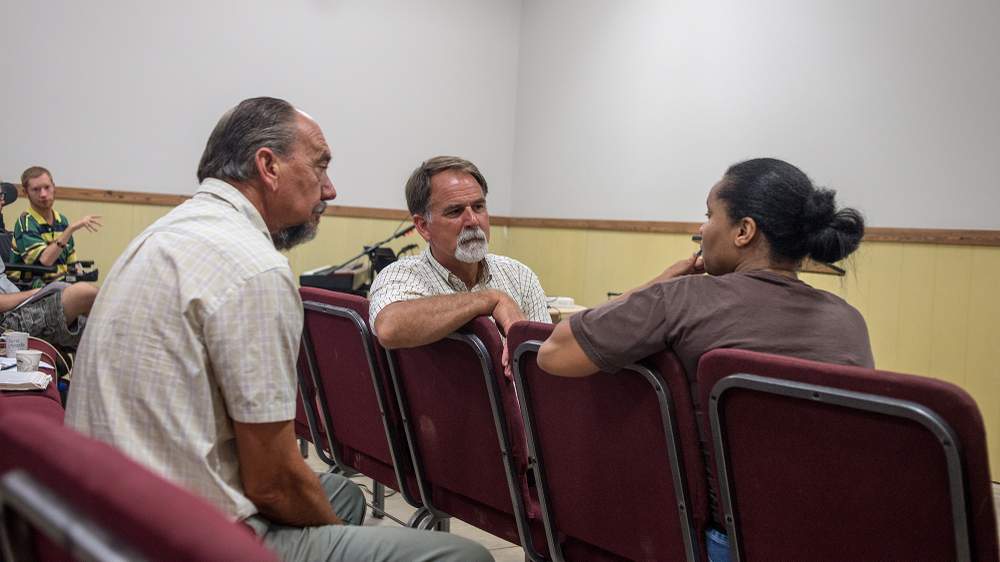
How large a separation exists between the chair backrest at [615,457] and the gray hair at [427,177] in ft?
3.44

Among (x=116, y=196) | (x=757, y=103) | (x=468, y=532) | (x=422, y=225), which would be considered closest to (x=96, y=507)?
(x=422, y=225)

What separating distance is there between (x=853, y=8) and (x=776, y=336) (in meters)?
4.21

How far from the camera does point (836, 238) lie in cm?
179

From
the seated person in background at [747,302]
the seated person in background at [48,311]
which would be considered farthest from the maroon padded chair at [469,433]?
the seated person in background at [48,311]

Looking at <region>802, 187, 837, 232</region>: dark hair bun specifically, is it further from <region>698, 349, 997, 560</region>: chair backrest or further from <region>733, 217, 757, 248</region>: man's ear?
<region>698, 349, 997, 560</region>: chair backrest

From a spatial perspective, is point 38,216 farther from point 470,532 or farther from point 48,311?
point 470,532

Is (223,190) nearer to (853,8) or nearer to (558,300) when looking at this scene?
(558,300)

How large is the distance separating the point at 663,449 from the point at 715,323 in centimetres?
25

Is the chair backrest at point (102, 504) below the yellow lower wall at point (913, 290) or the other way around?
the other way around

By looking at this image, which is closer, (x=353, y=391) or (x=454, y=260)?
(x=353, y=391)

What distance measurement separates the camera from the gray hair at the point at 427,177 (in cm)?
280

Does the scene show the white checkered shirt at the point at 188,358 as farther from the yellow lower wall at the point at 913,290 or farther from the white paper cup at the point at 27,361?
the yellow lower wall at the point at 913,290

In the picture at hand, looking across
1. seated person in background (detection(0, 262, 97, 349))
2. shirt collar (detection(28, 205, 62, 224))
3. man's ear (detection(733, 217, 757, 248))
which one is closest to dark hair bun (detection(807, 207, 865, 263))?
man's ear (detection(733, 217, 757, 248))

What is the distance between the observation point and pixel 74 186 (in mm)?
6555
